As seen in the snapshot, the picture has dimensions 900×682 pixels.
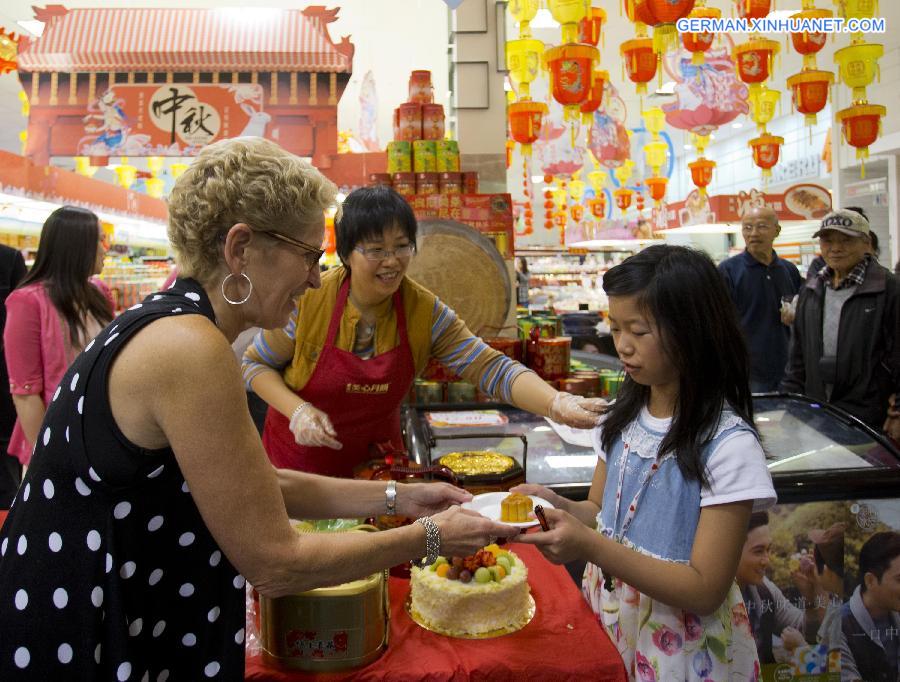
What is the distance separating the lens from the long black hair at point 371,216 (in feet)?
7.72

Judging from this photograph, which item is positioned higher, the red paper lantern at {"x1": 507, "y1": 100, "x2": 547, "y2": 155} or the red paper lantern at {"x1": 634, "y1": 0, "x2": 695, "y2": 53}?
the red paper lantern at {"x1": 634, "y1": 0, "x2": 695, "y2": 53}

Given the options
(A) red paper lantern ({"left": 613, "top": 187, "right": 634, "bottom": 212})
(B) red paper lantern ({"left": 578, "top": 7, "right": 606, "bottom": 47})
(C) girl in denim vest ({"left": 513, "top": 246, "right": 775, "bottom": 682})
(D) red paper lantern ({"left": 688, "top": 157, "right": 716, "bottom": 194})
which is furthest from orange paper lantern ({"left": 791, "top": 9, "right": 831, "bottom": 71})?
(A) red paper lantern ({"left": 613, "top": 187, "right": 634, "bottom": 212})

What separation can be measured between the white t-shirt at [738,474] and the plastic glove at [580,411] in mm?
483

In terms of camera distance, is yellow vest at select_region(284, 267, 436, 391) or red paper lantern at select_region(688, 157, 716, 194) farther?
red paper lantern at select_region(688, 157, 716, 194)

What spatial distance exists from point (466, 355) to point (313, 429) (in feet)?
2.03

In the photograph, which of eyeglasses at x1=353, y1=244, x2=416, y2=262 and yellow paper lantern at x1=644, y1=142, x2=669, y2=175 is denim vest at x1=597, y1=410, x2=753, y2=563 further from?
yellow paper lantern at x1=644, y1=142, x2=669, y2=175

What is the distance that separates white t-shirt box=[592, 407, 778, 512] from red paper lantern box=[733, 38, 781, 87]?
17.1 ft

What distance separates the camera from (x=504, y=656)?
4.99 feet

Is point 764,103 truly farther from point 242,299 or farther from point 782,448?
point 242,299

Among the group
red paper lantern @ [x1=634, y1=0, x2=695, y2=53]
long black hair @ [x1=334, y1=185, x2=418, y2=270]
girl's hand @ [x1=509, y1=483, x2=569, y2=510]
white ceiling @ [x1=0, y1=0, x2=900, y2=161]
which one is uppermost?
white ceiling @ [x1=0, y1=0, x2=900, y2=161]

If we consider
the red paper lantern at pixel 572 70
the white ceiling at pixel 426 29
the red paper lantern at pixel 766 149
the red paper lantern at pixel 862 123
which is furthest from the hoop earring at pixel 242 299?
the red paper lantern at pixel 766 149

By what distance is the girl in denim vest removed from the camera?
152 centimetres

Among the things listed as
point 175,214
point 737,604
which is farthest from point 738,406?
point 175,214

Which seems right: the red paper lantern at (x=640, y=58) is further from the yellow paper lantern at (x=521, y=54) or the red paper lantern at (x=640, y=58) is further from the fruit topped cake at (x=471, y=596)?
the fruit topped cake at (x=471, y=596)
